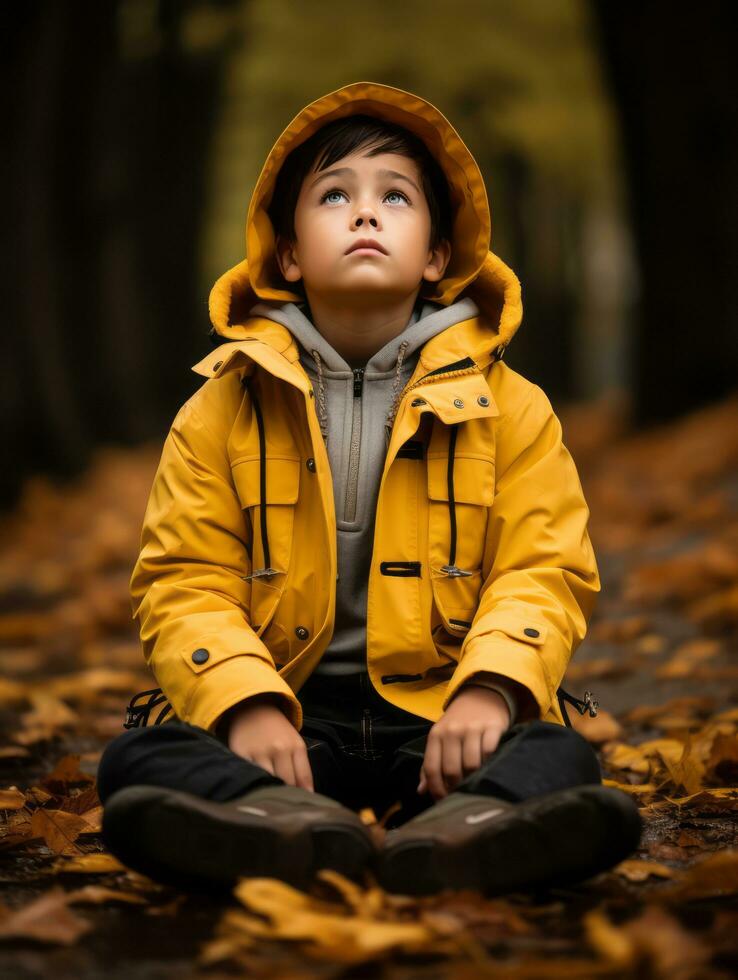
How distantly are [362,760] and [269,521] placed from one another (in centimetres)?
57

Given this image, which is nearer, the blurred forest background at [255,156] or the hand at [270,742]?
the hand at [270,742]

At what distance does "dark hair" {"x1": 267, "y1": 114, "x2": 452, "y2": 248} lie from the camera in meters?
3.11

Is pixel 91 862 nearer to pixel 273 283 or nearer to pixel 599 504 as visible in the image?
pixel 273 283

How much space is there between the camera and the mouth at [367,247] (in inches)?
115

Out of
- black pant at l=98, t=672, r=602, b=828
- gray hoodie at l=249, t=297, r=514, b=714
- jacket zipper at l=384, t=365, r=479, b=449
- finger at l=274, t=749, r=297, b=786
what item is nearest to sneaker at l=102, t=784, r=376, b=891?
black pant at l=98, t=672, r=602, b=828

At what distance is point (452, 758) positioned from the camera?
2.51m

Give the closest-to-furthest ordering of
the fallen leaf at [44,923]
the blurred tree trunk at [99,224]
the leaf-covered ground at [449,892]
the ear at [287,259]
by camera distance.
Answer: the leaf-covered ground at [449,892] → the fallen leaf at [44,923] → the ear at [287,259] → the blurred tree trunk at [99,224]

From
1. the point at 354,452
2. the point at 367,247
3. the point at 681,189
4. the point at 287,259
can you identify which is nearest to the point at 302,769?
the point at 354,452

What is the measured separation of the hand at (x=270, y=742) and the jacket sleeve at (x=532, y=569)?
1.04ft

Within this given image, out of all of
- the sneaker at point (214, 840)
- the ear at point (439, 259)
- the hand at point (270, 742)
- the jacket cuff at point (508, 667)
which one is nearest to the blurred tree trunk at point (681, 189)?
the ear at point (439, 259)

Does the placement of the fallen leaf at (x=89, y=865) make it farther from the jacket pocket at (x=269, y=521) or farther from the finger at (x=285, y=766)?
the jacket pocket at (x=269, y=521)

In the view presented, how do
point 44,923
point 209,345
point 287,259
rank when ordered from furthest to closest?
point 209,345, point 287,259, point 44,923

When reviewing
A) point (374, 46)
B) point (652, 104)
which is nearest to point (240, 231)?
point (374, 46)

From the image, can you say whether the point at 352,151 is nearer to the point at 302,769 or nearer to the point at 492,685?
the point at 492,685
